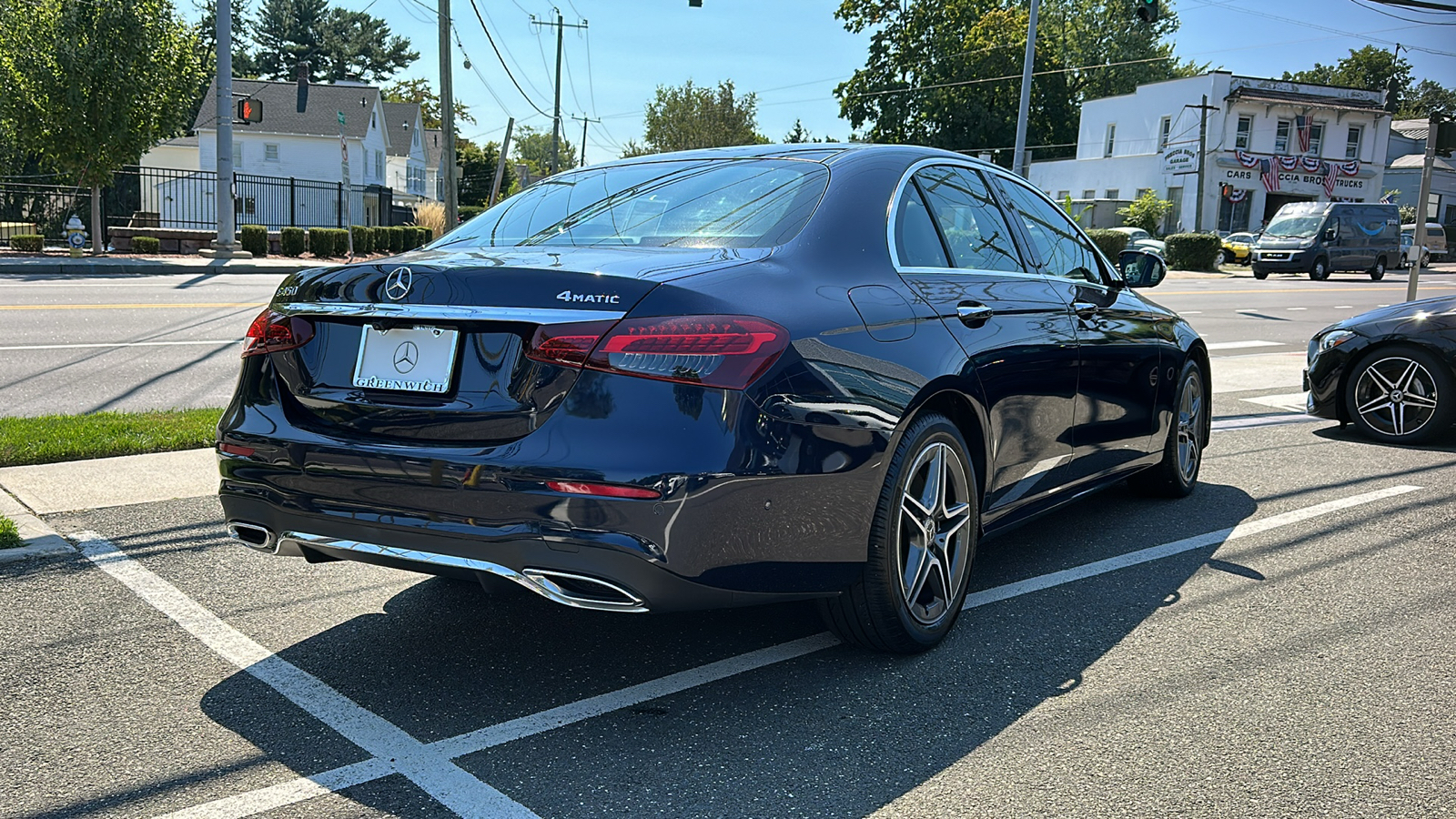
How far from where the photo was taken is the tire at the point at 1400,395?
26.7 feet

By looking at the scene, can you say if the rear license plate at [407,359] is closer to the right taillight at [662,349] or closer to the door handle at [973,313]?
the right taillight at [662,349]

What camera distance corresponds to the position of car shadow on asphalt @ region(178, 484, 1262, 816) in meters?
2.98

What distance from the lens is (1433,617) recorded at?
14.7ft

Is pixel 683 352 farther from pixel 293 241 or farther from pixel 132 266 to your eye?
pixel 293 241

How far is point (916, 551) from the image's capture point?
3855 mm

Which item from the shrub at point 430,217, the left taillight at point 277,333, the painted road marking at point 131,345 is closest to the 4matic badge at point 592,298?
the left taillight at point 277,333

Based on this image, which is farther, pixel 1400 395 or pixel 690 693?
pixel 1400 395

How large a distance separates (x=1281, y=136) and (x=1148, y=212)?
697 cm

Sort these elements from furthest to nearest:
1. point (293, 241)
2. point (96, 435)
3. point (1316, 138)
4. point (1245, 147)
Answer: point (1316, 138)
point (1245, 147)
point (293, 241)
point (96, 435)

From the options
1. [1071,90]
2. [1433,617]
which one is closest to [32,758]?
[1433,617]

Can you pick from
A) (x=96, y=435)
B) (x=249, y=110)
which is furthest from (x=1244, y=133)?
(x=96, y=435)

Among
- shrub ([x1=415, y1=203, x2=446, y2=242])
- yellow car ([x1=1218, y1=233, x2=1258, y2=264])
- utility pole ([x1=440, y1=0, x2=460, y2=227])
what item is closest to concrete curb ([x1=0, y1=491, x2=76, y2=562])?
utility pole ([x1=440, y1=0, x2=460, y2=227])

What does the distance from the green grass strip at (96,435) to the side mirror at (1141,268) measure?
14.9ft

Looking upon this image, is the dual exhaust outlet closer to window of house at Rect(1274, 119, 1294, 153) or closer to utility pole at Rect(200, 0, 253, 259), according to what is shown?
utility pole at Rect(200, 0, 253, 259)
